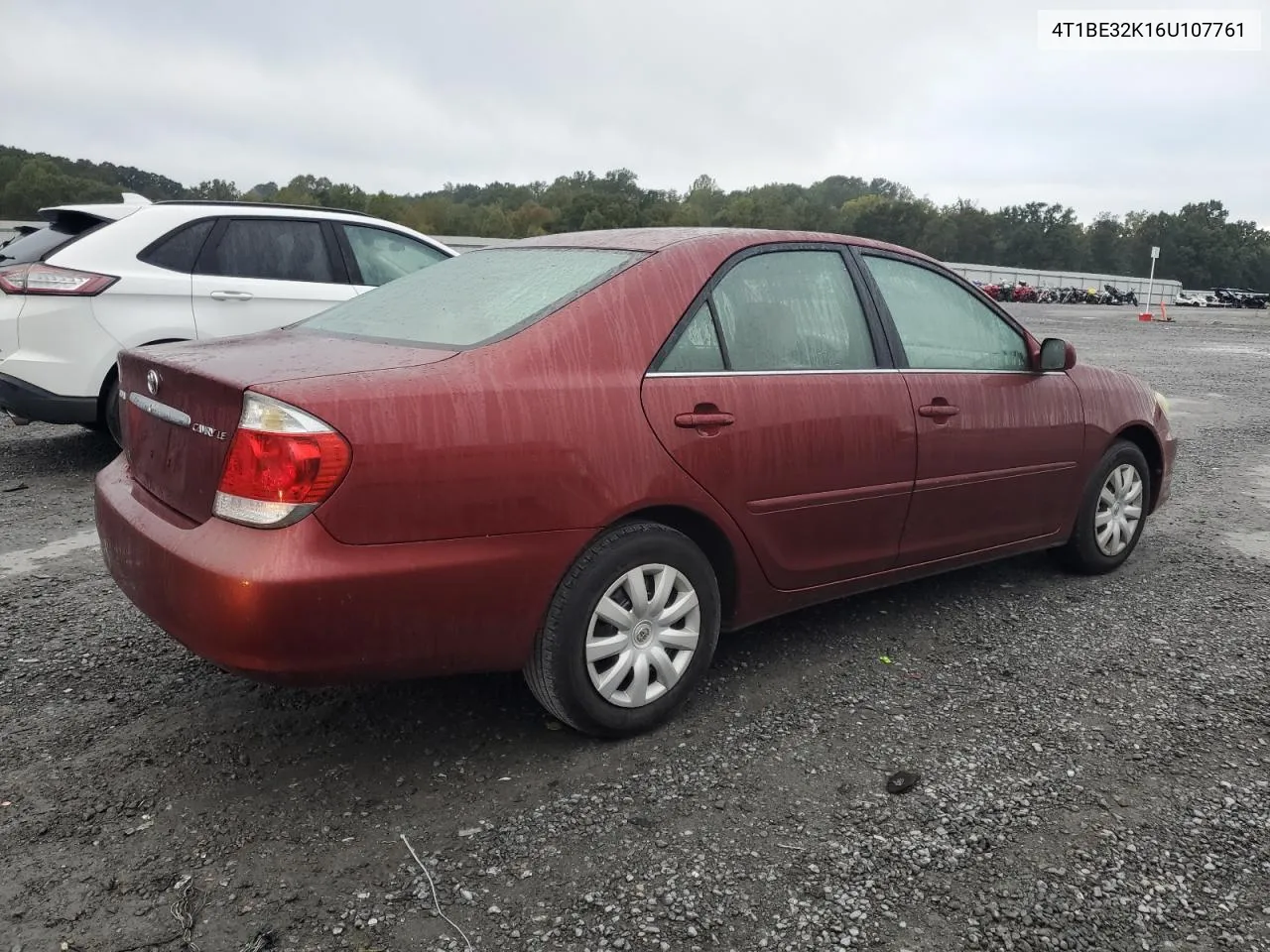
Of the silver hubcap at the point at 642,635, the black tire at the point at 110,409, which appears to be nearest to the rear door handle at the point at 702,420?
the silver hubcap at the point at 642,635

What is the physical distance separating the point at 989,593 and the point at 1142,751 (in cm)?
156

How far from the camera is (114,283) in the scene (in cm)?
604

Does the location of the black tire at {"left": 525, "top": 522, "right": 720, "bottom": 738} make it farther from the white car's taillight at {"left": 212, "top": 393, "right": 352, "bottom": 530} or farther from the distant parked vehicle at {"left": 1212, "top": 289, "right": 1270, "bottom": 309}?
the distant parked vehicle at {"left": 1212, "top": 289, "right": 1270, "bottom": 309}

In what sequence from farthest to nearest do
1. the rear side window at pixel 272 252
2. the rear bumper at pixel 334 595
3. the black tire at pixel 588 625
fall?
the rear side window at pixel 272 252 < the black tire at pixel 588 625 < the rear bumper at pixel 334 595

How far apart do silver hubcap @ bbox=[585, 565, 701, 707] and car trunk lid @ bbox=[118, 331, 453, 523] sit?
2.84ft

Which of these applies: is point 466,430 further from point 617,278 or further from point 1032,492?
point 1032,492

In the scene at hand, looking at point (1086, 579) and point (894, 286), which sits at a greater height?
point (894, 286)

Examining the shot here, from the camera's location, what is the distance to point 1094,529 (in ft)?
15.6

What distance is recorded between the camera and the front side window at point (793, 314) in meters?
3.36

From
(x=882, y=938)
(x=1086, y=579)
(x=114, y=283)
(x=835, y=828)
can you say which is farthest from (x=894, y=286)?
(x=114, y=283)

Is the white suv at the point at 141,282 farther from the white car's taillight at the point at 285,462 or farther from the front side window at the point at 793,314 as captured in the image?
the front side window at the point at 793,314

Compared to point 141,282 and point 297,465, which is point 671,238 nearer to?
point 297,465

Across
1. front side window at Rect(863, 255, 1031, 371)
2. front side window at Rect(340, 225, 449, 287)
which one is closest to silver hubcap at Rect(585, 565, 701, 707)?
front side window at Rect(863, 255, 1031, 371)

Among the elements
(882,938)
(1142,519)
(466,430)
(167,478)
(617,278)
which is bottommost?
(882,938)
